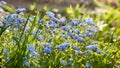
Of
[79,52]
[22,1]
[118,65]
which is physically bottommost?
[118,65]

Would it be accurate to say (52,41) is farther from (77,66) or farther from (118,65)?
(118,65)

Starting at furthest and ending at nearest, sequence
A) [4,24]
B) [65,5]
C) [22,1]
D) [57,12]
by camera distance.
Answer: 1. [65,5]
2. [22,1]
3. [57,12]
4. [4,24]

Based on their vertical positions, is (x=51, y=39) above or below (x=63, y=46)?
above

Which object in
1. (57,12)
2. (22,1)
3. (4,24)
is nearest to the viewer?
(4,24)

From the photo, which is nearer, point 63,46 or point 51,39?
point 63,46

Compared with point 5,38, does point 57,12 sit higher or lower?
higher

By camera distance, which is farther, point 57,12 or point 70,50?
point 57,12

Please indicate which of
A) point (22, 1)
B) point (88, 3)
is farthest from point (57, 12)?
point (88, 3)

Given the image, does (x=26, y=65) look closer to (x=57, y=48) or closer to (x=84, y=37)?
(x=57, y=48)

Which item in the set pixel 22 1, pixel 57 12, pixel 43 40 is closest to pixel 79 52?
pixel 43 40
